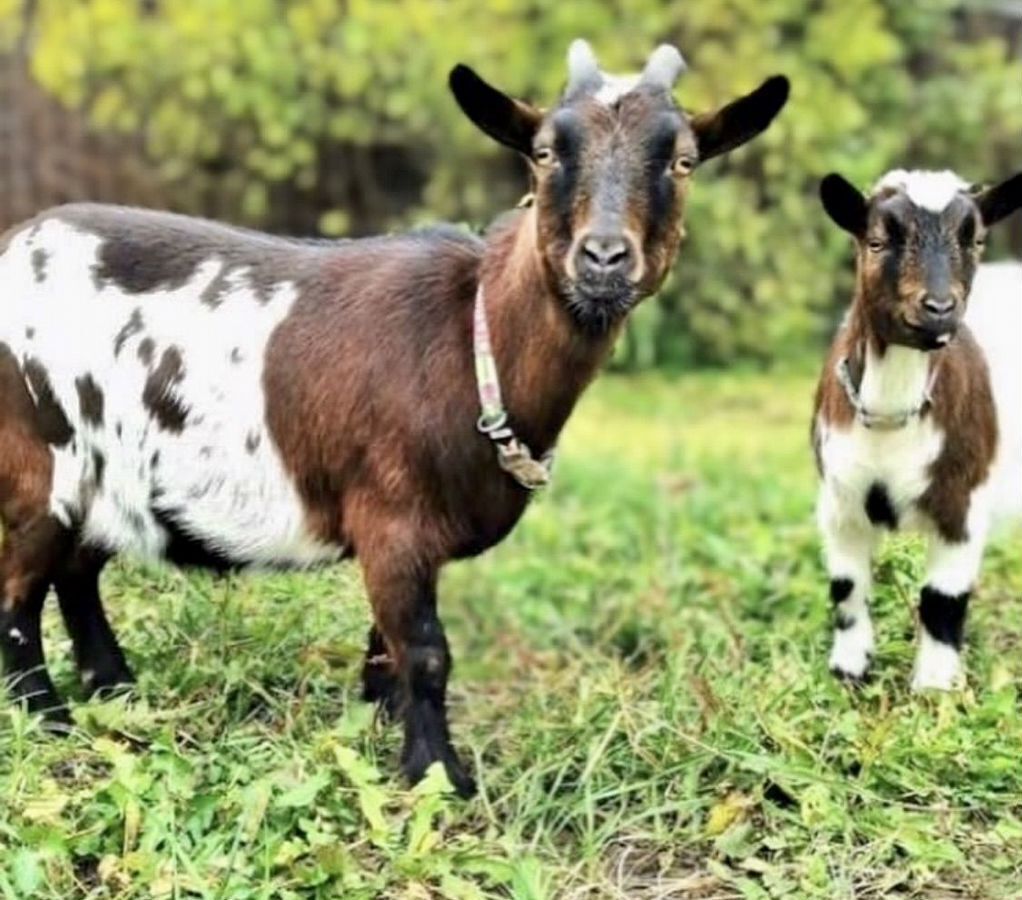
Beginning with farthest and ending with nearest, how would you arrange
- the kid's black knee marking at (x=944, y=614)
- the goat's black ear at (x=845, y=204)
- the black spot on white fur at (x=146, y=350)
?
the kid's black knee marking at (x=944, y=614)
the black spot on white fur at (x=146, y=350)
the goat's black ear at (x=845, y=204)

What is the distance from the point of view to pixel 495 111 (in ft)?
16.1

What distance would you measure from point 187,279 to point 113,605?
1373mm

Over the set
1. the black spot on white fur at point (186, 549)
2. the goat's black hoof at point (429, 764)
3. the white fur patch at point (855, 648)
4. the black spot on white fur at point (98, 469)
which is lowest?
the goat's black hoof at point (429, 764)

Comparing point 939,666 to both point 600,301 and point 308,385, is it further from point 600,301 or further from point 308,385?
point 308,385

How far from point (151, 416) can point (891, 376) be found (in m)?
2.02

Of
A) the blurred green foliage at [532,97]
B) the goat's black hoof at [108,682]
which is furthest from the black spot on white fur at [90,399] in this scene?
the blurred green foliage at [532,97]

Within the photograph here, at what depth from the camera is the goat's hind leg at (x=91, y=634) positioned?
18.5 feet

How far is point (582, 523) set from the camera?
9.30m

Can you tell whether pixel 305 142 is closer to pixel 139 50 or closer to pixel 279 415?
pixel 139 50

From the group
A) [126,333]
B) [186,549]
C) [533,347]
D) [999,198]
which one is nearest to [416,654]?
[186,549]

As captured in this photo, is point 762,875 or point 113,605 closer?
point 762,875

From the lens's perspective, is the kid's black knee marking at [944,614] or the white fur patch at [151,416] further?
the kid's black knee marking at [944,614]

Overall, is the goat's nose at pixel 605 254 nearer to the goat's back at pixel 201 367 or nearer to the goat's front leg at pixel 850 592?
the goat's back at pixel 201 367

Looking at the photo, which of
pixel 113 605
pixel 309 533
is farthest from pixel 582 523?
pixel 309 533
